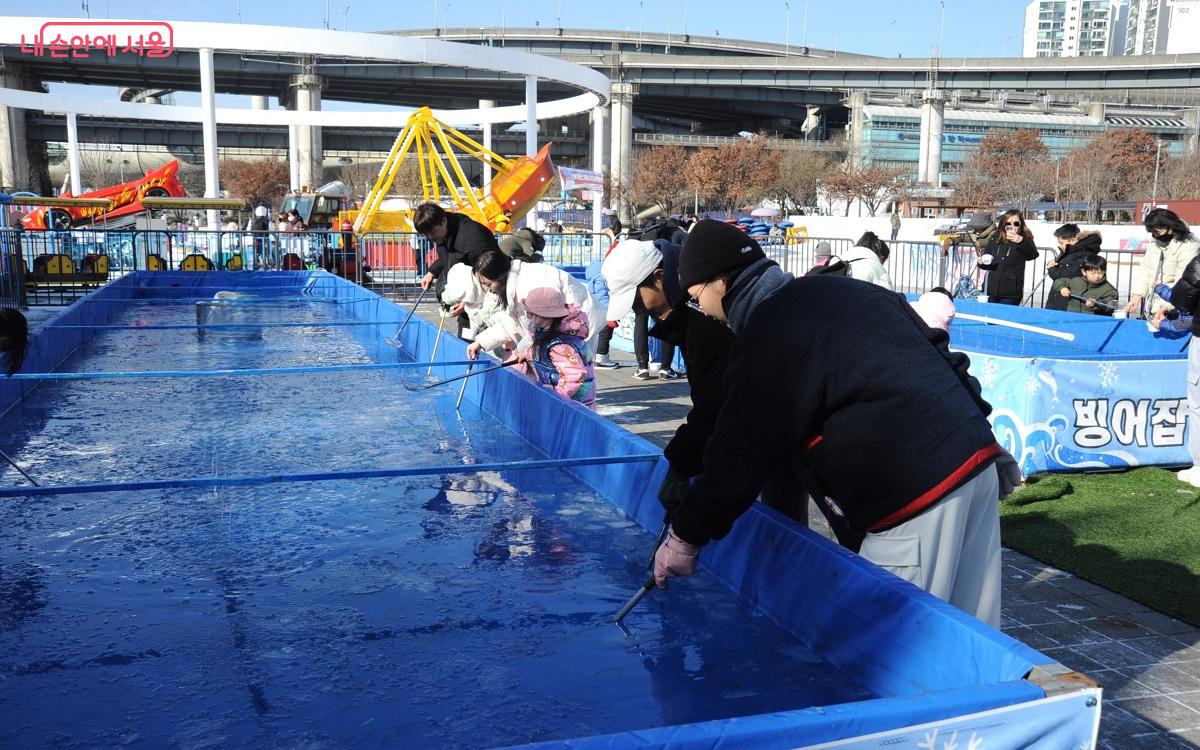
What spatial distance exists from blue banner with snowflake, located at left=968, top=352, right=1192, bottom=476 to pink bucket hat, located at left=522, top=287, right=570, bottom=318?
3169 mm

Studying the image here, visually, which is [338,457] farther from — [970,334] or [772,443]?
[970,334]

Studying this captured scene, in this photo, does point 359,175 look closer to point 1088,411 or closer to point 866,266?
point 866,266

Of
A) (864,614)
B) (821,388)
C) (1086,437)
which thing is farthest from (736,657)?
(1086,437)

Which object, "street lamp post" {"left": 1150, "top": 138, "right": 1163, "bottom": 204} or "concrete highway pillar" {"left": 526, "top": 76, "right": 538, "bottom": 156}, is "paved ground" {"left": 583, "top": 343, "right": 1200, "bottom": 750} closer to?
"concrete highway pillar" {"left": 526, "top": 76, "right": 538, "bottom": 156}

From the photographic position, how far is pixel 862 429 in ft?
8.95

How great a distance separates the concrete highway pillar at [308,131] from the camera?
66.4 meters

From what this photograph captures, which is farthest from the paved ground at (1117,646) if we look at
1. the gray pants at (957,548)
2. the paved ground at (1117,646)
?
the gray pants at (957,548)

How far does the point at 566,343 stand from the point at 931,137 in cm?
8154

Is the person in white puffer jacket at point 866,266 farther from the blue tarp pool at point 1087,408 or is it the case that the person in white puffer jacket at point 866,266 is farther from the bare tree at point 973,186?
the bare tree at point 973,186

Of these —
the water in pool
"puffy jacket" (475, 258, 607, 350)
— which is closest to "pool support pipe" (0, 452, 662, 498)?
the water in pool

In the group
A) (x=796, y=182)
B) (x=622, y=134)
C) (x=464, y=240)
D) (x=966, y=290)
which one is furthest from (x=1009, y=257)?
(x=622, y=134)

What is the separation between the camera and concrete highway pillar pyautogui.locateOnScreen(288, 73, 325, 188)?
66375 mm

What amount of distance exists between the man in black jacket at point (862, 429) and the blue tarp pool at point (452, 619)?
23 cm

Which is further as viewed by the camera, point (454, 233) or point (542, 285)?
point (454, 233)
